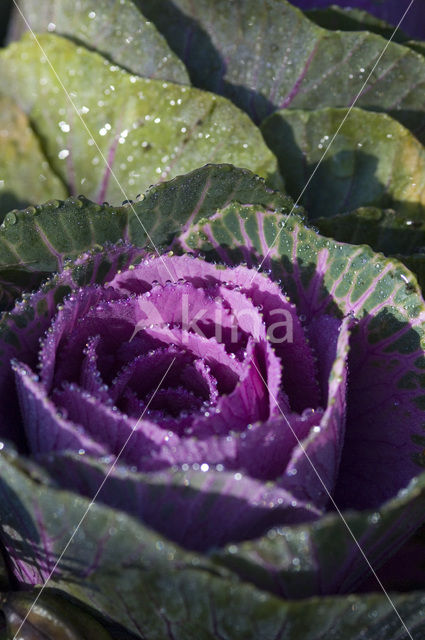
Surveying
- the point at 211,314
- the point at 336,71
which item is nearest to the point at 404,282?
the point at 211,314

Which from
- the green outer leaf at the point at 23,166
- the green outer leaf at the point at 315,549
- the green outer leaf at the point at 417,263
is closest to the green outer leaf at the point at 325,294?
the green outer leaf at the point at 315,549

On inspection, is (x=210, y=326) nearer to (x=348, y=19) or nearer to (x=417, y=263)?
(x=417, y=263)

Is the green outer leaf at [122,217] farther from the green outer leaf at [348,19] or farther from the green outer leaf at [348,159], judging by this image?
the green outer leaf at [348,19]

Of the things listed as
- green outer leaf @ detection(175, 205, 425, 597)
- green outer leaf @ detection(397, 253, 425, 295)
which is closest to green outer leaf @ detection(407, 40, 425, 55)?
green outer leaf @ detection(397, 253, 425, 295)

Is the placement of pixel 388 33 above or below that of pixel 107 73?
above

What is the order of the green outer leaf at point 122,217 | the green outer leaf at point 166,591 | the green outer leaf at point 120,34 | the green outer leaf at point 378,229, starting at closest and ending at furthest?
1. the green outer leaf at point 166,591
2. the green outer leaf at point 122,217
3. the green outer leaf at point 378,229
4. the green outer leaf at point 120,34

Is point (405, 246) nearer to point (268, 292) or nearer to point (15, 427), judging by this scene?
point (268, 292)
